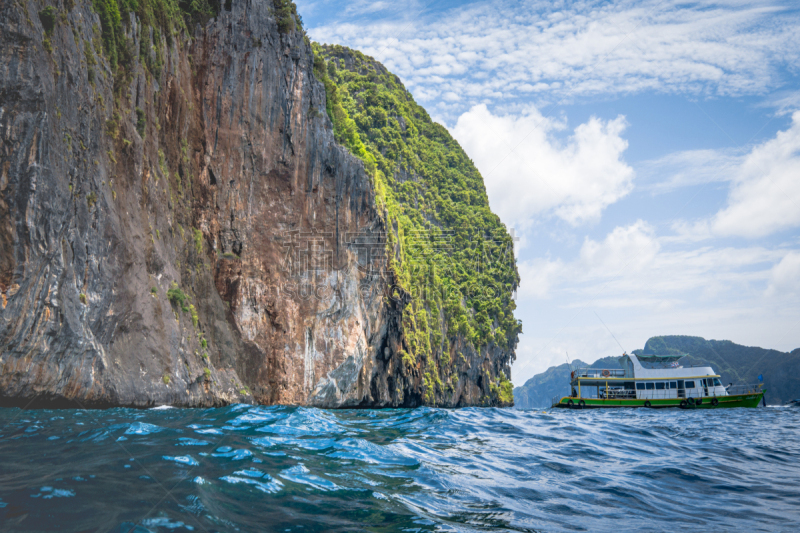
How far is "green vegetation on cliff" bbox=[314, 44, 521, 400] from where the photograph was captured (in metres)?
47.3

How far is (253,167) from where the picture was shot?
26.3 meters

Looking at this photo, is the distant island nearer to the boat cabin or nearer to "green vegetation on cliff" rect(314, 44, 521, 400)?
"green vegetation on cliff" rect(314, 44, 521, 400)

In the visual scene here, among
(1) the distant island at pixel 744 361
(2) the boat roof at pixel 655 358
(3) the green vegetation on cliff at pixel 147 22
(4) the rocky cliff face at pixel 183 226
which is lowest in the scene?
(1) the distant island at pixel 744 361

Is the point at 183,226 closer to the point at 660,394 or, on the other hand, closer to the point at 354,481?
the point at 354,481

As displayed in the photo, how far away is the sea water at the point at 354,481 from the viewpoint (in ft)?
15.5

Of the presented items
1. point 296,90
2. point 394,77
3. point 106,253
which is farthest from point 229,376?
point 394,77

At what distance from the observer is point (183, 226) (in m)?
21.9

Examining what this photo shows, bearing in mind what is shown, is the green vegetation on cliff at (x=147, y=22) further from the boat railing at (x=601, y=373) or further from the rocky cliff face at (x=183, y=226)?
the boat railing at (x=601, y=373)

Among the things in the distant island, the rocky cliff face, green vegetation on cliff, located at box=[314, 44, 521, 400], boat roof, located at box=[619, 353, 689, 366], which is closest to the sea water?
the rocky cliff face

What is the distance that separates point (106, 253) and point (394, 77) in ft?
260

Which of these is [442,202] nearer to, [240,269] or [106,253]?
[240,269]

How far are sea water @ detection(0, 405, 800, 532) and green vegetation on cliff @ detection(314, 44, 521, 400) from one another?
2974cm

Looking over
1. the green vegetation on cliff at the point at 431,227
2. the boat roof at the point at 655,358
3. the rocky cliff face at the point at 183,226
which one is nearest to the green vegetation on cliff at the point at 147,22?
the rocky cliff face at the point at 183,226

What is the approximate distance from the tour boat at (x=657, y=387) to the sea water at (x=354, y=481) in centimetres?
2495
